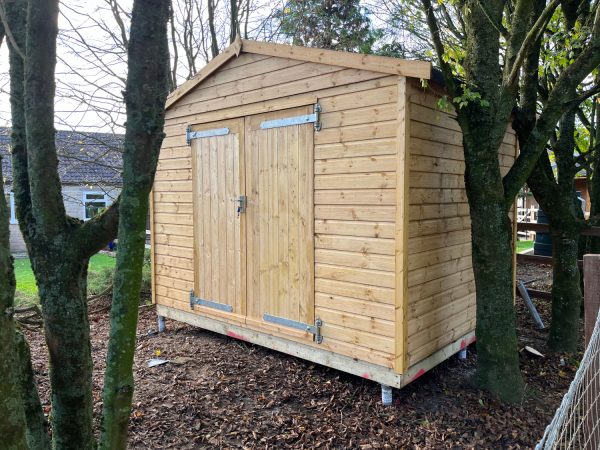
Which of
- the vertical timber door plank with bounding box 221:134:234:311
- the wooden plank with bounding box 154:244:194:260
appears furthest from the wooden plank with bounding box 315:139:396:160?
the wooden plank with bounding box 154:244:194:260

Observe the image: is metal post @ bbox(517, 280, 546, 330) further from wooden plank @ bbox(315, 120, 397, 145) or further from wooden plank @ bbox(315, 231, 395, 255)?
wooden plank @ bbox(315, 120, 397, 145)

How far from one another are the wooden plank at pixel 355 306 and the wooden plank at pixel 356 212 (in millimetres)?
680

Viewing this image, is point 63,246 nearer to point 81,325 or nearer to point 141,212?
point 81,325

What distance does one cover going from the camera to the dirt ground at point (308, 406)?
3197mm

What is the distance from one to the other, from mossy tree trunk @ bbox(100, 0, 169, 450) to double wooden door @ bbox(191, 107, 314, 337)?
274 cm

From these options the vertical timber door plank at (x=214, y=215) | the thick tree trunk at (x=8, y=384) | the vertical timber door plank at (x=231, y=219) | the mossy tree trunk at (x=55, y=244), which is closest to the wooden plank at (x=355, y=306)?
the vertical timber door plank at (x=231, y=219)

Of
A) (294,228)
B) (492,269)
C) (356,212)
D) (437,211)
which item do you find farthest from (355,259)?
(492,269)

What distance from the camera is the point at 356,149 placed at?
3719 mm

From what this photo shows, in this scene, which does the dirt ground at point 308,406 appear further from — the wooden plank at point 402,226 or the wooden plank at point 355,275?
the wooden plank at point 355,275

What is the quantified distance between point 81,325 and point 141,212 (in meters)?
0.64

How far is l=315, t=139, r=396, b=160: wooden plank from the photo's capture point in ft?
11.5

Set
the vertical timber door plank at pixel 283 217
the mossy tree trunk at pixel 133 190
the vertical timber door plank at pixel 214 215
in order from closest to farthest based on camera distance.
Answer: the mossy tree trunk at pixel 133 190, the vertical timber door plank at pixel 283 217, the vertical timber door plank at pixel 214 215

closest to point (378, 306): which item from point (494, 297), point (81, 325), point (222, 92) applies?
point (494, 297)

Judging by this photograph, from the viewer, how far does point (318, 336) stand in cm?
406
